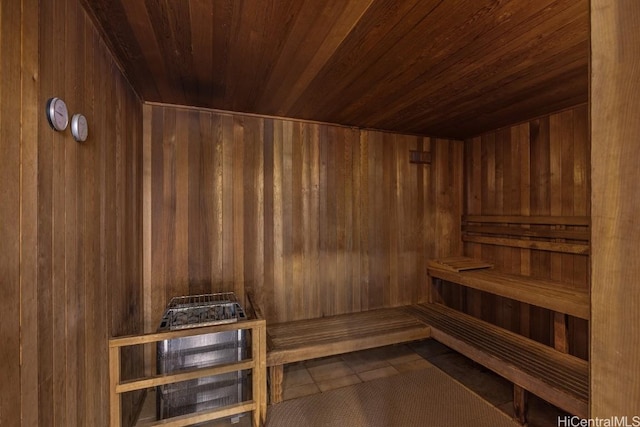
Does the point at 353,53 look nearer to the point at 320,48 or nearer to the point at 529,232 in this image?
the point at 320,48

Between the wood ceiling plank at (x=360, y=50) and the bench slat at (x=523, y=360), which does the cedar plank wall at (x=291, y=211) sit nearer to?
the wood ceiling plank at (x=360, y=50)

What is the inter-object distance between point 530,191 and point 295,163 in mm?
2297

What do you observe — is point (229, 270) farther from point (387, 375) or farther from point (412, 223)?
point (412, 223)

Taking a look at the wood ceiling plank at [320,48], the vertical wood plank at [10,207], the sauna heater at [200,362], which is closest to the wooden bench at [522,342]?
the sauna heater at [200,362]

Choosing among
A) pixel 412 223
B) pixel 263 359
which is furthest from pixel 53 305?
pixel 412 223

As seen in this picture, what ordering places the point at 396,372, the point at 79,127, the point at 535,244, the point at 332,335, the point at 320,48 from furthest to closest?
the point at 535,244 < the point at 396,372 < the point at 332,335 < the point at 320,48 < the point at 79,127

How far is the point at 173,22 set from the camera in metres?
1.29

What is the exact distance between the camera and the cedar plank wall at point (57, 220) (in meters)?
0.73

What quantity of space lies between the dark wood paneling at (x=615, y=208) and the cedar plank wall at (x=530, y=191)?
2.38 metres

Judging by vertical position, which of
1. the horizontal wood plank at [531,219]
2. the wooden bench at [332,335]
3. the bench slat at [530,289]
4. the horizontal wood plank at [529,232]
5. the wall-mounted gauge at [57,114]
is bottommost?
the wooden bench at [332,335]

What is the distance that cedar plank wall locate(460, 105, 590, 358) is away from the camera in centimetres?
231

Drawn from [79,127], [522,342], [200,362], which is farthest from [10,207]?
[522,342]

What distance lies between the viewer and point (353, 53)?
1.55 meters

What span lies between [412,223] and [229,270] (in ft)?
6.55
